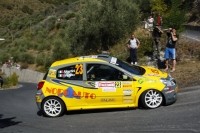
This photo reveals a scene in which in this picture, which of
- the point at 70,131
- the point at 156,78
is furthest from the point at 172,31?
the point at 70,131

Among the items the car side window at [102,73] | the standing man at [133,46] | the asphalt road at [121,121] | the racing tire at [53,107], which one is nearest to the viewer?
the asphalt road at [121,121]

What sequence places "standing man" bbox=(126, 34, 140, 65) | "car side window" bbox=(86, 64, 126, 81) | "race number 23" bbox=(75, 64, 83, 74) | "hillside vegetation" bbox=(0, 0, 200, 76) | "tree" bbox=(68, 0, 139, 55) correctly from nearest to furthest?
"car side window" bbox=(86, 64, 126, 81) < "race number 23" bbox=(75, 64, 83, 74) < "standing man" bbox=(126, 34, 140, 65) < "hillside vegetation" bbox=(0, 0, 200, 76) < "tree" bbox=(68, 0, 139, 55)

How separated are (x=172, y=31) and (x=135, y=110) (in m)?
4.67

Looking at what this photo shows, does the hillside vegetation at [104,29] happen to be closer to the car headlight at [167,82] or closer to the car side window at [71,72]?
the car headlight at [167,82]

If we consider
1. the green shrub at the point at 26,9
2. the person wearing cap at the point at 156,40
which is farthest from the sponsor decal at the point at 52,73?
the green shrub at the point at 26,9

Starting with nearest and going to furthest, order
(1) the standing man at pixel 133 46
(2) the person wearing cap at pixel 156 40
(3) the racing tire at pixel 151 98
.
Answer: (3) the racing tire at pixel 151 98, (2) the person wearing cap at pixel 156 40, (1) the standing man at pixel 133 46

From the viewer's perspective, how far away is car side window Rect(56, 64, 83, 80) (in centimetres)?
927

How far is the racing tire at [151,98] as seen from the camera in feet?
29.3

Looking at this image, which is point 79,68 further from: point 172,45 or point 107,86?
point 172,45

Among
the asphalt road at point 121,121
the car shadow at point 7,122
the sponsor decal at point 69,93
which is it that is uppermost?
the sponsor decal at point 69,93

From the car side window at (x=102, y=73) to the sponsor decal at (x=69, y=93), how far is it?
1.53 ft

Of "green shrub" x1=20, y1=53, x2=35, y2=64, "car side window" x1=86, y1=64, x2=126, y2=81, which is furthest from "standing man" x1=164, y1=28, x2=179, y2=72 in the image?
"green shrub" x1=20, y1=53, x2=35, y2=64

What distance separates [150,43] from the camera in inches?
637

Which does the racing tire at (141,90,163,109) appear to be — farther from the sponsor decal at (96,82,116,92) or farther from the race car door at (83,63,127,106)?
the sponsor decal at (96,82,116,92)
